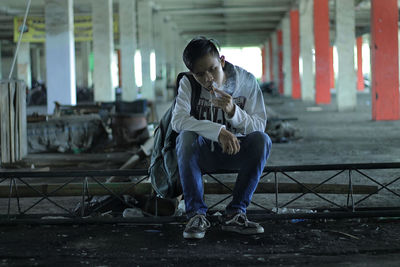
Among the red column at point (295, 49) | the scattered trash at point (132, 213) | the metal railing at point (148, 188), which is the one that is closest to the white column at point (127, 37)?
the red column at point (295, 49)

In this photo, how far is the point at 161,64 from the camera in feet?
108

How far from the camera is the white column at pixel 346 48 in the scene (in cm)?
1939

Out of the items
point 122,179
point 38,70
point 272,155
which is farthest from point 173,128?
point 38,70

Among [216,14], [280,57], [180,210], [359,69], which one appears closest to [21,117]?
[180,210]

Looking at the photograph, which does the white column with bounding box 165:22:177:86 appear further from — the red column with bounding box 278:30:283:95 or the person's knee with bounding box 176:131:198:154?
the person's knee with bounding box 176:131:198:154

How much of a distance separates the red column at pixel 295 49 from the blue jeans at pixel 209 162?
26.8 metres

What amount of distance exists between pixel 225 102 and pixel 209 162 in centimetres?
50

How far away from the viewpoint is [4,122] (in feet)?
27.4

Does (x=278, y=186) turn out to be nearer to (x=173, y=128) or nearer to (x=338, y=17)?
(x=173, y=128)

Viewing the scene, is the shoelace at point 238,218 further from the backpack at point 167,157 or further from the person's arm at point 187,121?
the person's arm at point 187,121

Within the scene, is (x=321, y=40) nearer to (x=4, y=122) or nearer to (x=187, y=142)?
(x=4, y=122)

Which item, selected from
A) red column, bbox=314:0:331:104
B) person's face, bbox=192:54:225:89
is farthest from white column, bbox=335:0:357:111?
person's face, bbox=192:54:225:89

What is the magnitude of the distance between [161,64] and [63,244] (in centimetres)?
2963

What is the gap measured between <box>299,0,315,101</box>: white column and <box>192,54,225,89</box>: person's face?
73.8ft
